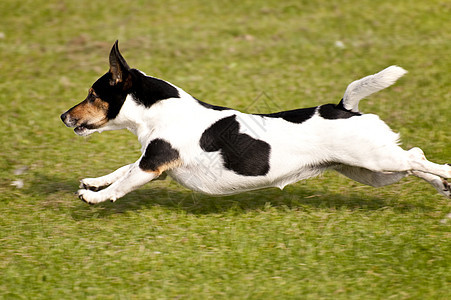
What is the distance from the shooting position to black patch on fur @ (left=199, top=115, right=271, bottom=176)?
5.34 m

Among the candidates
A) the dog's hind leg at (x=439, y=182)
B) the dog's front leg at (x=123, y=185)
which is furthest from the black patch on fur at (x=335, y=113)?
the dog's front leg at (x=123, y=185)

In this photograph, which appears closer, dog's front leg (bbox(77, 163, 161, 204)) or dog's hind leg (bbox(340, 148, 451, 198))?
dog's hind leg (bbox(340, 148, 451, 198))

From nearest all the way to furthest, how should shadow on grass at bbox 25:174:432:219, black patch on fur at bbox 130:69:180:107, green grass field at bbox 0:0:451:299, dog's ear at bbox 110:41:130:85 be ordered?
green grass field at bbox 0:0:451:299, dog's ear at bbox 110:41:130:85, black patch on fur at bbox 130:69:180:107, shadow on grass at bbox 25:174:432:219

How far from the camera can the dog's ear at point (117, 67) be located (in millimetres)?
5234

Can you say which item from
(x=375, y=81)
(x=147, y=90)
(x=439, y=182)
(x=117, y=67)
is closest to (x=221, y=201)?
(x=147, y=90)

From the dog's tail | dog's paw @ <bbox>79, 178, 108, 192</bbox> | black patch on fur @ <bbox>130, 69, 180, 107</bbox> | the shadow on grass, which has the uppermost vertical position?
the dog's tail

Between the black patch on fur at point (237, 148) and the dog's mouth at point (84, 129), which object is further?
the dog's mouth at point (84, 129)

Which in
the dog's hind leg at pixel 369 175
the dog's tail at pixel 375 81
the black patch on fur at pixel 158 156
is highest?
the dog's tail at pixel 375 81

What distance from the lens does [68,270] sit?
193 inches

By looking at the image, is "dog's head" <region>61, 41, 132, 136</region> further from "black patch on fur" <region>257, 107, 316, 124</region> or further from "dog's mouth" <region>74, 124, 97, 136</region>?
"black patch on fur" <region>257, 107, 316, 124</region>

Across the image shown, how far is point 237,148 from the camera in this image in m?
5.37

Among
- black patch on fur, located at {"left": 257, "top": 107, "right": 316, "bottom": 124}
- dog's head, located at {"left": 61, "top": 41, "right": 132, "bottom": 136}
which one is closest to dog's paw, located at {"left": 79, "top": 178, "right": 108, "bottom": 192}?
dog's head, located at {"left": 61, "top": 41, "right": 132, "bottom": 136}

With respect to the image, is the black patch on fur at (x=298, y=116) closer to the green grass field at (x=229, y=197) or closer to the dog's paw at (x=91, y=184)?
the green grass field at (x=229, y=197)

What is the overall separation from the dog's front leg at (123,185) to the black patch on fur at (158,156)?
54mm
